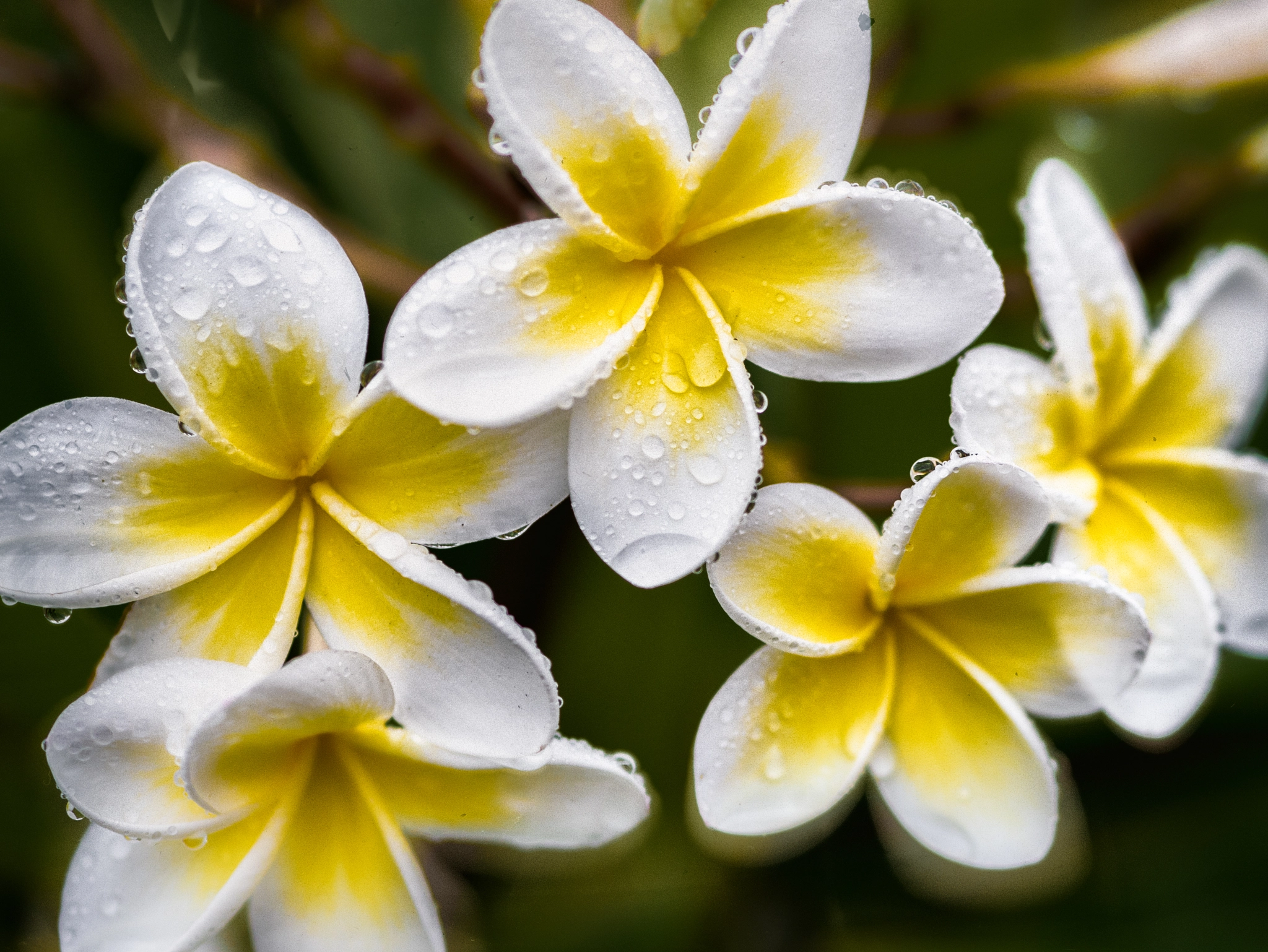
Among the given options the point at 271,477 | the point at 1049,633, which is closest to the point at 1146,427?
the point at 1049,633

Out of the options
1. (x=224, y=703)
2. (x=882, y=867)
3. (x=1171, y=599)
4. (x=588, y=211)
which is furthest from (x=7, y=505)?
(x=882, y=867)

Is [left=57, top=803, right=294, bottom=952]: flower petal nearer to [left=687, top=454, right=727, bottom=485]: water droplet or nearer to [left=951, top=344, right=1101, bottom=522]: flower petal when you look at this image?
[left=687, top=454, right=727, bottom=485]: water droplet

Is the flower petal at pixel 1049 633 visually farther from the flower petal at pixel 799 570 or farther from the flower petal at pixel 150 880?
the flower petal at pixel 150 880

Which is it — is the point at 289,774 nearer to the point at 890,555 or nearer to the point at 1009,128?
the point at 890,555

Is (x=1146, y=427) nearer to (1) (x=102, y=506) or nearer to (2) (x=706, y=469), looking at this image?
(2) (x=706, y=469)

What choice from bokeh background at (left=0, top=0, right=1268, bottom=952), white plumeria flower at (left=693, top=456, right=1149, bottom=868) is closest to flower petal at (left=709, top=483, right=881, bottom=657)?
white plumeria flower at (left=693, top=456, right=1149, bottom=868)

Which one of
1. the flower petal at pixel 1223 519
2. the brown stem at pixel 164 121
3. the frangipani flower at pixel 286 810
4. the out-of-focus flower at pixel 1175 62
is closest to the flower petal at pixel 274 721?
the frangipani flower at pixel 286 810
